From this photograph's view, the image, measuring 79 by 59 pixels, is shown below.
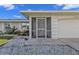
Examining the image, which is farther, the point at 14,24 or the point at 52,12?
the point at 14,24

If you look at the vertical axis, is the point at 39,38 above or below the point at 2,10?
below

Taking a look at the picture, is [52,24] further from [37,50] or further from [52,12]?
[37,50]

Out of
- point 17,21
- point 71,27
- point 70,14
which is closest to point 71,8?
point 70,14

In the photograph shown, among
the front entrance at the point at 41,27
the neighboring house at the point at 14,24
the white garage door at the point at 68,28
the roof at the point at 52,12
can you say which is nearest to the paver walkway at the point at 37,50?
the roof at the point at 52,12

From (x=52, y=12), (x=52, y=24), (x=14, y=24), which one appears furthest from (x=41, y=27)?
(x=14, y=24)

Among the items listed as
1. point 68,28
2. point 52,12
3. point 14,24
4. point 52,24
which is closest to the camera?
point 52,12

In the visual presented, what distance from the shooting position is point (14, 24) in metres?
22.6

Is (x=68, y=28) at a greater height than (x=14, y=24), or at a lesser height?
lesser

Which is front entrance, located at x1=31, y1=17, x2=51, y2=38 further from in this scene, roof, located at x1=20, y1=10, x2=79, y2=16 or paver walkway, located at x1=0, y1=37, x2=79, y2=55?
paver walkway, located at x1=0, y1=37, x2=79, y2=55

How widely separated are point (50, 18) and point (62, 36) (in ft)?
7.11

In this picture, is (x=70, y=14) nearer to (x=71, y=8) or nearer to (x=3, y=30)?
(x=71, y=8)

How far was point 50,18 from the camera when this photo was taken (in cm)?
2158

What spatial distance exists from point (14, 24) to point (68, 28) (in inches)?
222

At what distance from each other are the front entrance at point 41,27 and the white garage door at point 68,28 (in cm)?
121
